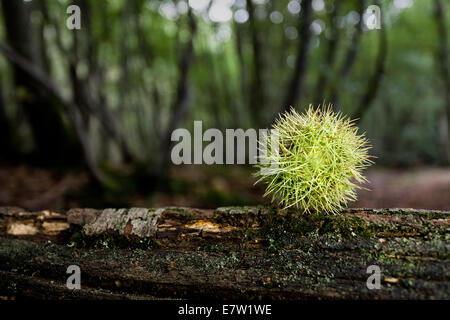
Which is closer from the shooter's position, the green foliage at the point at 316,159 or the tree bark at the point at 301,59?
the green foliage at the point at 316,159

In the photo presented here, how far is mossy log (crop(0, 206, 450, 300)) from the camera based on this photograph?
1.54 m

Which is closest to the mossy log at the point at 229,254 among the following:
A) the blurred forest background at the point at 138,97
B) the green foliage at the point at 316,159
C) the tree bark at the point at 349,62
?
the green foliage at the point at 316,159

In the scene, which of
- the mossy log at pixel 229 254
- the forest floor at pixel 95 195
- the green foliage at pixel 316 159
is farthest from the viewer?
the forest floor at pixel 95 195

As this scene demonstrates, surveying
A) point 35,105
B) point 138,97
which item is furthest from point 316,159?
point 138,97

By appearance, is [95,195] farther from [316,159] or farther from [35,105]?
[316,159]

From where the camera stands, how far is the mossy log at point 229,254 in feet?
5.04

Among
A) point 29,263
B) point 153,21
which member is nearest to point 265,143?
point 29,263

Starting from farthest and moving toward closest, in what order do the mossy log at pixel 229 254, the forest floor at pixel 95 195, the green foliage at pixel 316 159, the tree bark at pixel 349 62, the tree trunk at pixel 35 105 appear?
the tree bark at pixel 349 62 < the tree trunk at pixel 35 105 < the forest floor at pixel 95 195 < the green foliage at pixel 316 159 < the mossy log at pixel 229 254

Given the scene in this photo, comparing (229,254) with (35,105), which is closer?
(229,254)

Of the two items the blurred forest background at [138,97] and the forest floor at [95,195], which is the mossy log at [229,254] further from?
the forest floor at [95,195]

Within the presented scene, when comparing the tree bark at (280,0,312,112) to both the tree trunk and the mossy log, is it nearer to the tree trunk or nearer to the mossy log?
the mossy log

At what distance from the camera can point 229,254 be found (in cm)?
174

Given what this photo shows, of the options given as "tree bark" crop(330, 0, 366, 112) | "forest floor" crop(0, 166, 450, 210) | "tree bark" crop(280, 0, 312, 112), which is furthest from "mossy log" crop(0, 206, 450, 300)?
"tree bark" crop(330, 0, 366, 112)

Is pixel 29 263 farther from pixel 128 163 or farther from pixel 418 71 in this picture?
pixel 418 71
